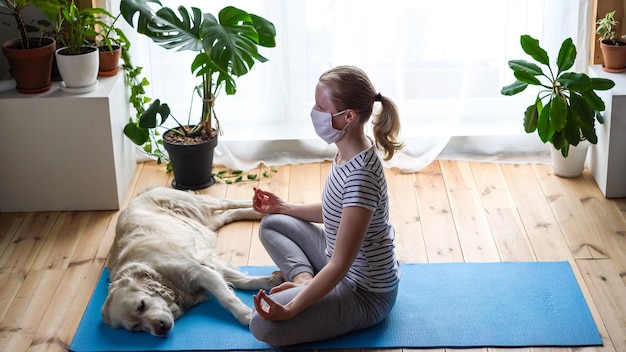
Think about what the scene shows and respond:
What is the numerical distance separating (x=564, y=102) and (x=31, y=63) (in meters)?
2.02

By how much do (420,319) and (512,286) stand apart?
0.37 metres

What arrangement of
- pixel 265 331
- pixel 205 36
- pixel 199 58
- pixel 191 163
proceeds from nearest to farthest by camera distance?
1. pixel 265 331
2. pixel 205 36
3. pixel 199 58
4. pixel 191 163

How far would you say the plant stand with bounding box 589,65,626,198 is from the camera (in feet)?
11.2

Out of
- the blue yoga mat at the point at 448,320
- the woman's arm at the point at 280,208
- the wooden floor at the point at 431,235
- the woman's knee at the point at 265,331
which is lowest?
the wooden floor at the point at 431,235

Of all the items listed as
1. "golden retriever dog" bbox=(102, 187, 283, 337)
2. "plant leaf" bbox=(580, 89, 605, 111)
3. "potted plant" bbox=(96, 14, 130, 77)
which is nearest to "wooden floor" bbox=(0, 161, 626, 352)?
"golden retriever dog" bbox=(102, 187, 283, 337)

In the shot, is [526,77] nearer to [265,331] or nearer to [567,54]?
[567,54]

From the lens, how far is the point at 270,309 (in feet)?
8.19

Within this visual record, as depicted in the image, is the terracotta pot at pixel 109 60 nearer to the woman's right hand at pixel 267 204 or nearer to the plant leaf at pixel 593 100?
the woman's right hand at pixel 267 204

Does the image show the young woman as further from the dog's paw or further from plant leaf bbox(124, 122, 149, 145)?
plant leaf bbox(124, 122, 149, 145)

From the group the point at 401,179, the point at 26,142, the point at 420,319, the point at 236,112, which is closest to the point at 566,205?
the point at 401,179

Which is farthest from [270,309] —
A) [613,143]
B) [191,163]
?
[613,143]

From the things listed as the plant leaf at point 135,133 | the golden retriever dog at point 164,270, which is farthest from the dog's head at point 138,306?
the plant leaf at point 135,133

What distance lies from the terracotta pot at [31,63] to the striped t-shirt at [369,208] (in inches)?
55.7

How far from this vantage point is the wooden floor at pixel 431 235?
2855 millimetres
